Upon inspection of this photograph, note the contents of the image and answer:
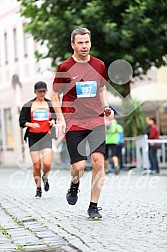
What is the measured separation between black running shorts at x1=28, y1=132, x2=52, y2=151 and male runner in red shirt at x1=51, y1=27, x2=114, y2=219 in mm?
3675

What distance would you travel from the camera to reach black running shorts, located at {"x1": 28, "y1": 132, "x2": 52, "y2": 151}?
12305 mm

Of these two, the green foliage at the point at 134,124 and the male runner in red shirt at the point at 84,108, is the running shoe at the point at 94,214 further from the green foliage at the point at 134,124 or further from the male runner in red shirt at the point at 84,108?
the green foliage at the point at 134,124

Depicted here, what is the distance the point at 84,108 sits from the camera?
8547 mm

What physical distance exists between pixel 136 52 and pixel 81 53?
1628cm

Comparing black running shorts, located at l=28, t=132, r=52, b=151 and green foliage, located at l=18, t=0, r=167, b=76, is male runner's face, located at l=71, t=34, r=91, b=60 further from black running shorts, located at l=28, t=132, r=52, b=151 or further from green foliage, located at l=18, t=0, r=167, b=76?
green foliage, located at l=18, t=0, r=167, b=76

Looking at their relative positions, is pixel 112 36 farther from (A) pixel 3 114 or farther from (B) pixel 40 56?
(A) pixel 3 114

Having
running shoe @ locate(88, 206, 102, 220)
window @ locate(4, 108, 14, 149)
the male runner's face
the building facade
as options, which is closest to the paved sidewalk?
running shoe @ locate(88, 206, 102, 220)

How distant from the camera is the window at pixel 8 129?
4175 cm

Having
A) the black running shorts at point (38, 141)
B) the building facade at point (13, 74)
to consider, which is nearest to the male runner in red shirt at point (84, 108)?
the black running shorts at point (38, 141)

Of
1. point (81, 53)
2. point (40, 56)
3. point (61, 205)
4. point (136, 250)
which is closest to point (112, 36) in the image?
point (40, 56)

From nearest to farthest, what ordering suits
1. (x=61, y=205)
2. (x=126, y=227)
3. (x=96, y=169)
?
(x=126, y=227) → (x=96, y=169) → (x=61, y=205)

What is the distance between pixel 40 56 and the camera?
87.4 feet

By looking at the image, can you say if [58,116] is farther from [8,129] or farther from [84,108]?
[8,129]

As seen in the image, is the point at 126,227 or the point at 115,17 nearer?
the point at 126,227
